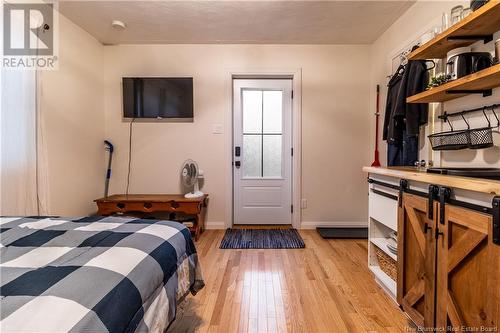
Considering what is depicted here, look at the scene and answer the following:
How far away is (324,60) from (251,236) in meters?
2.56

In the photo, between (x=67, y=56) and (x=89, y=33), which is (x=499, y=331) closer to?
(x=67, y=56)

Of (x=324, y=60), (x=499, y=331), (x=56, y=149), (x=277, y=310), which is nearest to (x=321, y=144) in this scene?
(x=324, y=60)

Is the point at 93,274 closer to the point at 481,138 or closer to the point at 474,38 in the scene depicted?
the point at 481,138

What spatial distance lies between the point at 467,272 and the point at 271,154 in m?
2.81

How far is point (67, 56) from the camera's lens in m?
2.98

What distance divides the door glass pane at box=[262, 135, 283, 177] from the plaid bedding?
245 centimetres

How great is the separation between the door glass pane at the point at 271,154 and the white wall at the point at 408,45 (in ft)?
4.25

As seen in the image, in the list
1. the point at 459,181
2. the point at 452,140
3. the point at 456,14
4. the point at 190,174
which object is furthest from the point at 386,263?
the point at 190,174

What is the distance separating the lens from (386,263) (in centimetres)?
207

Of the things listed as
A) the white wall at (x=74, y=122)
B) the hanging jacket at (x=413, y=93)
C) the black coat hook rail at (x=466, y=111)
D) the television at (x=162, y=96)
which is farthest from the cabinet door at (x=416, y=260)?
the white wall at (x=74, y=122)

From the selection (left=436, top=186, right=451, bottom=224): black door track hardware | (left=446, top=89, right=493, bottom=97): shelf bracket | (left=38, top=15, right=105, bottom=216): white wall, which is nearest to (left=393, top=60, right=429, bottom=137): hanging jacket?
(left=446, top=89, right=493, bottom=97): shelf bracket

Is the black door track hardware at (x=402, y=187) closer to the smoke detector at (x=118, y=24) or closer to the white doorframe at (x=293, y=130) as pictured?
the white doorframe at (x=293, y=130)

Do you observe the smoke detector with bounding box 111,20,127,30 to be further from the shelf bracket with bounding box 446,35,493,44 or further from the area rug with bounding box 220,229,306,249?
the shelf bracket with bounding box 446,35,493,44

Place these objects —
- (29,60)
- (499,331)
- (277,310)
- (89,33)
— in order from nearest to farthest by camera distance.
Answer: (499,331) → (277,310) → (29,60) → (89,33)
